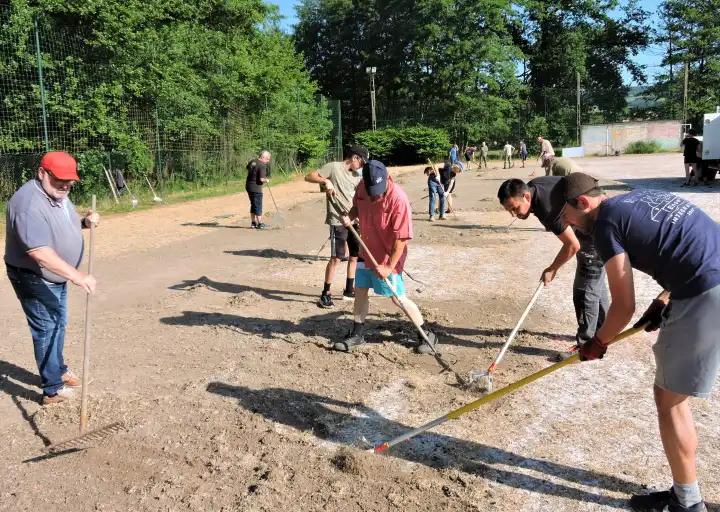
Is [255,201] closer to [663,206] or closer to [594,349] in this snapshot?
[594,349]

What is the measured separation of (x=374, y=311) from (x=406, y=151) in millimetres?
33900

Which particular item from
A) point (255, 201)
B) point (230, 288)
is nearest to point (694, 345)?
point (230, 288)

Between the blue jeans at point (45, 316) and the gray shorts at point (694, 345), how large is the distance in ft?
13.4

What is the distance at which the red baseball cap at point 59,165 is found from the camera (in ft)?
13.1

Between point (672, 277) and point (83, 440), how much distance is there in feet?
11.9

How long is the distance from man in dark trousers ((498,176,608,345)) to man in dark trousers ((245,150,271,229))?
8.48 m

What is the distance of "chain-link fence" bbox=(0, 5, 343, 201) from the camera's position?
1445 cm

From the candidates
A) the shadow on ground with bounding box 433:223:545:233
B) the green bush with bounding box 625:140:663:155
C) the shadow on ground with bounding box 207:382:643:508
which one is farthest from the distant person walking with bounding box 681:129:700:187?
the green bush with bounding box 625:140:663:155

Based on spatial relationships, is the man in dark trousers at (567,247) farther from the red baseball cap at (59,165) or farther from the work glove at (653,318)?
the red baseball cap at (59,165)

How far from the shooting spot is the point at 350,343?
18.0 feet

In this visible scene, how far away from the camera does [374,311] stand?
6711 mm

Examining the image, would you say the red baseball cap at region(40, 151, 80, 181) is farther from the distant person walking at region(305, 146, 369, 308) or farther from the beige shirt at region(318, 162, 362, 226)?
the beige shirt at region(318, 162, 362, 226)

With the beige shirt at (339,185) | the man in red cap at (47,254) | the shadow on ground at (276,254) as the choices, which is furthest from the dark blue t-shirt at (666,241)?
the shadow on ground at (276,254)

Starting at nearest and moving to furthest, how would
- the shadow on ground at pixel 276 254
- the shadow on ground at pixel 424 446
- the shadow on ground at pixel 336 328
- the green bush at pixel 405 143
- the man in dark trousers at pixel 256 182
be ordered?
the shadow on ground at pixel 424 446
the shadow on ground at pixel 336 328
the shadow on ground at pixel 276 254
the man in dark trousers at pixel 256 182
the green bush at pixel 405 143
